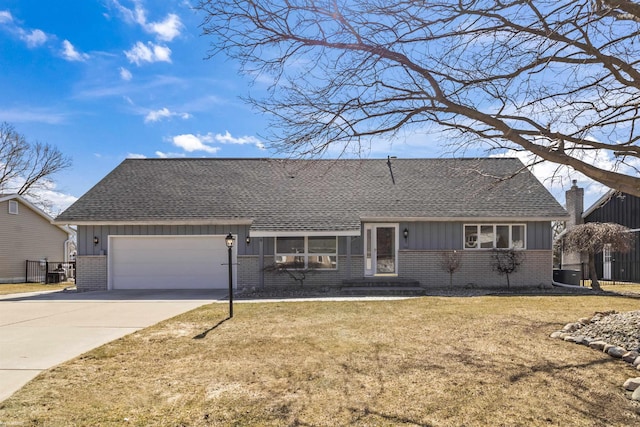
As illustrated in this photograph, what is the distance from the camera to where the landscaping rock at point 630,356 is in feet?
18.3

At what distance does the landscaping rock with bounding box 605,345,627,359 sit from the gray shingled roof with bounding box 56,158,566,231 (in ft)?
26.8

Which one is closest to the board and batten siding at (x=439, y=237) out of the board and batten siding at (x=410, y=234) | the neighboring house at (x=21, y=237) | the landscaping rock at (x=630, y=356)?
the board and batten siding at (x=410, y=234)

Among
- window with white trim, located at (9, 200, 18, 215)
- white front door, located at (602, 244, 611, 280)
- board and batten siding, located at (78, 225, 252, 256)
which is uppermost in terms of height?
window with white trim, located at (9, 200, 18, 215)

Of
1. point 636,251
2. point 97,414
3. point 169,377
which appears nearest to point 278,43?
point 169,377

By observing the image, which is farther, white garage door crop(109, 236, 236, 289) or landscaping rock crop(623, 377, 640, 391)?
white garage door crop(109, 236, 236, 289)

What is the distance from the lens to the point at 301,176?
18.1 m

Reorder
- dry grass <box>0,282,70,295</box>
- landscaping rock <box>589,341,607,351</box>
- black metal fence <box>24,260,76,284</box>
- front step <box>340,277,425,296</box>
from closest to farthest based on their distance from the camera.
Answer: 1. landscaping rock <box>589,341,607,351</box>
2. front step <box>340,277,425,296</box>
3. dry grass <box>0,282,70,295</box>
4. black metal fence <box>24,260,76,284</box>

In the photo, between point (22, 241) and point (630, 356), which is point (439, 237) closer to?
point (630, 356)

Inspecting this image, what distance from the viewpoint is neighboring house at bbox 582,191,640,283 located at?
2045cm

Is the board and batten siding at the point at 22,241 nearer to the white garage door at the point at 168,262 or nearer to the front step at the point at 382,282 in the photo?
the white garage door at the point at 168,262

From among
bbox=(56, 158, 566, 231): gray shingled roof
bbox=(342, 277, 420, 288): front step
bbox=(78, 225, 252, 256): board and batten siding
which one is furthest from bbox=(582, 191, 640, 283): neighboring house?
bbox=(78, 225, 252, 256): board and batten siding

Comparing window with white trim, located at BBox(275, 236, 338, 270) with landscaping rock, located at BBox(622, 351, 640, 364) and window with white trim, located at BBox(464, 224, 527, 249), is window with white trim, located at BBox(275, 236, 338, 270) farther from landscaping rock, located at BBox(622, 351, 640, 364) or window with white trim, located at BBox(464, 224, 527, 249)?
landscaping rock, located at BBox(622, 351, 640, 364)

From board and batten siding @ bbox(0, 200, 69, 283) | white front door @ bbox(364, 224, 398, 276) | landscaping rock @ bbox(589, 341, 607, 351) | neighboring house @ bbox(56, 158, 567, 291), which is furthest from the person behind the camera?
board and batten siding @ bbox(0, 200, 69, 283)

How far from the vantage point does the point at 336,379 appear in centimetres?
500
